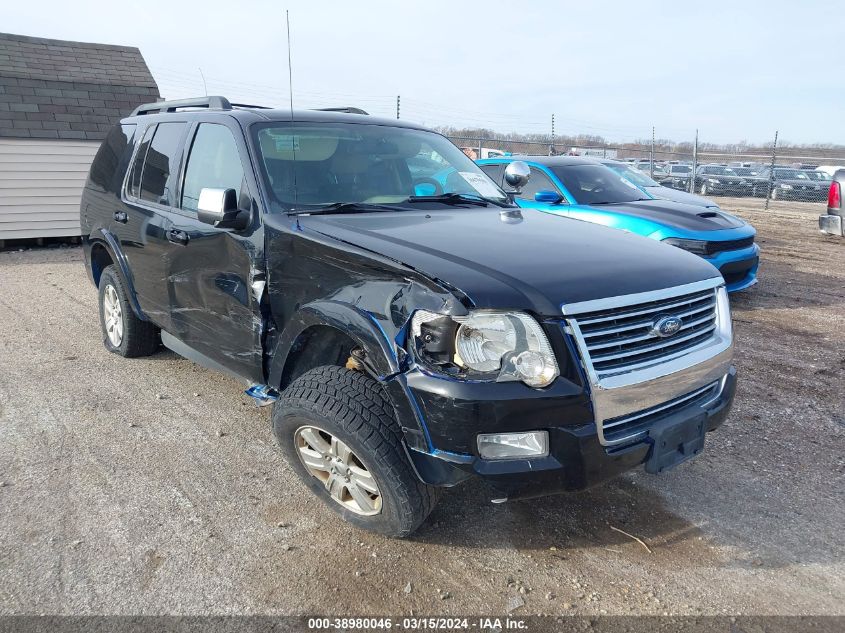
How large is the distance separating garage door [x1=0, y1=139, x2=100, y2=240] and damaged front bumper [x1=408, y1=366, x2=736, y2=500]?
12129 millimetres

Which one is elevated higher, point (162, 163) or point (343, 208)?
point (162, 163)

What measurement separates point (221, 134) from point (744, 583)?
353 cm

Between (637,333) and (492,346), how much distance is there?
2.16 ft

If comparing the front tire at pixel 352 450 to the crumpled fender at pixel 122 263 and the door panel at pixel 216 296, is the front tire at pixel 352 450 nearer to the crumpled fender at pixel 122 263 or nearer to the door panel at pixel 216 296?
the door panel at pixel 216 296

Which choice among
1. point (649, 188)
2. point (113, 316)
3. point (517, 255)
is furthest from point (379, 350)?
point (649, 188)

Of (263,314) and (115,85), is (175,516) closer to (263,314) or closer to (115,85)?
(263,314)

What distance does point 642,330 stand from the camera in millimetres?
2750

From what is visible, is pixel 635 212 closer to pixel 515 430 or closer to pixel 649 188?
pixel 649 188

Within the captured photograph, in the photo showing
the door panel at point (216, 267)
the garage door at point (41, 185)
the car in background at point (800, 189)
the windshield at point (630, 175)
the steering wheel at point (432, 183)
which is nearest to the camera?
the door panel at point (216, 267)

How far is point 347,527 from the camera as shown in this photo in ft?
10.3

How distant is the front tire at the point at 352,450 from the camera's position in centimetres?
272

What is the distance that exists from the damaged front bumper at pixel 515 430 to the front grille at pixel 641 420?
30 millimetres

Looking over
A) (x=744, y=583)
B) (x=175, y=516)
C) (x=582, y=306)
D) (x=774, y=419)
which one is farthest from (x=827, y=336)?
(x=175, y=516)

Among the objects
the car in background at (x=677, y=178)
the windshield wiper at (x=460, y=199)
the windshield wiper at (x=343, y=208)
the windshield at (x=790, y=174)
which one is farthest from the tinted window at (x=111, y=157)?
the windshield at (x=790, y=174)
